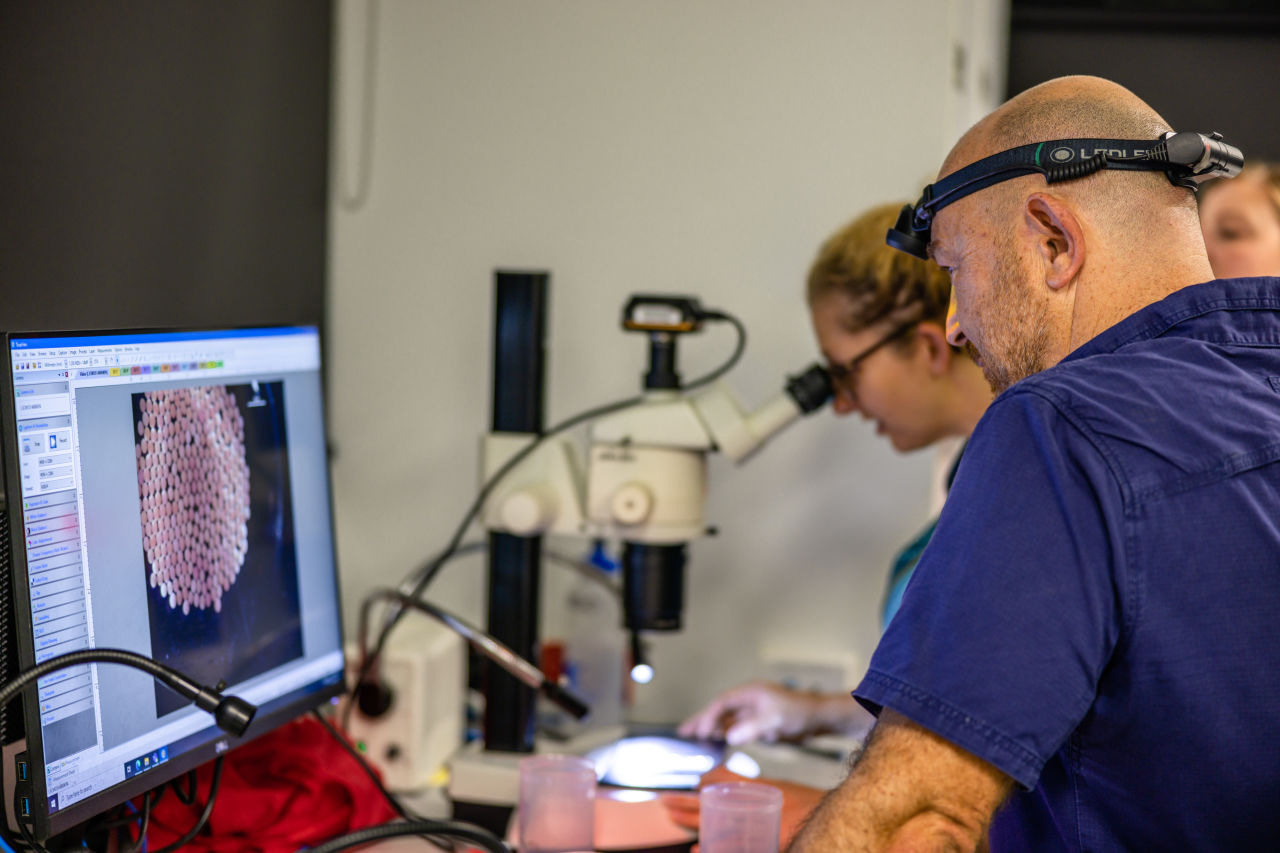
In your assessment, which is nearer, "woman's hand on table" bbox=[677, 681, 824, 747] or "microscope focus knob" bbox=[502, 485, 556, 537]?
"microscope focus knob" bbox=[502, 485, 556, 537]

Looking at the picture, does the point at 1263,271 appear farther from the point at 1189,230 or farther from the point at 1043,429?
the point at 1043,429

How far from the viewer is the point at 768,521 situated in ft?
6.09

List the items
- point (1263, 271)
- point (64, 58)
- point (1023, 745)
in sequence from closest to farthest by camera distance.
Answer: point (1023, 745), point (64, 58), point (1263, 271)

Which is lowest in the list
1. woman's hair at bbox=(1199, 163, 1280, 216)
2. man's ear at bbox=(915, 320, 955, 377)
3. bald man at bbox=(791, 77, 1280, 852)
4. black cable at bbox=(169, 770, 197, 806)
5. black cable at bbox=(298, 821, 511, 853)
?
black cable at bbox=(298, 821, 511, 853)

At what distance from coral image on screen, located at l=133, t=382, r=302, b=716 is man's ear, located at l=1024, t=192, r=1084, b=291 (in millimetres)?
748

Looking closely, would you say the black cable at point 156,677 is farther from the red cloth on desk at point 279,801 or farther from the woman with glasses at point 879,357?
the woman with glasses at point 879,357

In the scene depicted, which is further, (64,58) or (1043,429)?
(64,58)

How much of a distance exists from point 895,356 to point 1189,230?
2.07 ft

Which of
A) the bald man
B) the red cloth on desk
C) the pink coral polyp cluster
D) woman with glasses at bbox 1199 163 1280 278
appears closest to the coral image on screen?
the pink coral polyp cluster

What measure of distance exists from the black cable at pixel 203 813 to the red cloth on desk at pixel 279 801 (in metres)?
0.02

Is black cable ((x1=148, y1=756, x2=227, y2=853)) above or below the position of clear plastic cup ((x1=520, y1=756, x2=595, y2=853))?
above

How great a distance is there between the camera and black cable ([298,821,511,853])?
941 mm

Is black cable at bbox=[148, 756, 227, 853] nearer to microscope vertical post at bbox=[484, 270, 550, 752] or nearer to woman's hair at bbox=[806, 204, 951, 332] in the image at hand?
microscope vertical post at bbox=[484, 270, 550, 752]

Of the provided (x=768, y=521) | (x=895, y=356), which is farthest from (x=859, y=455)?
(x=895, y=356)
